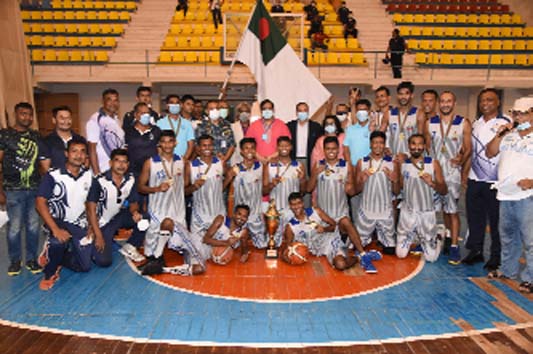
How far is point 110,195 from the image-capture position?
5324 millimetres

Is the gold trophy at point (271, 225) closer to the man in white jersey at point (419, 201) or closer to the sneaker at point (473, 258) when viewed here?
the man in white jersey at point (419, 201)

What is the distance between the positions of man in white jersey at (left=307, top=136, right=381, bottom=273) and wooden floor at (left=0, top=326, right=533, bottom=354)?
2114 millimetres

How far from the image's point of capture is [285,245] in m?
5.74

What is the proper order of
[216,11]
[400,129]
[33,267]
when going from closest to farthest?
[33,267]
[400,129]
[216,11]

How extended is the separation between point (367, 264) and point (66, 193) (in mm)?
3607

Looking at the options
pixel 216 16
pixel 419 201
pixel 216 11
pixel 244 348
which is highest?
pixel 216 11

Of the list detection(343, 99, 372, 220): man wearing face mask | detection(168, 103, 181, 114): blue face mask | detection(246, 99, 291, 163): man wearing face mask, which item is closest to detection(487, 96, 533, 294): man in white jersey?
detection(343, 99, 372, 220): man wearing face mask

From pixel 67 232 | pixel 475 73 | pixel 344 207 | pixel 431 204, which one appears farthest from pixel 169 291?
pixel 475 73

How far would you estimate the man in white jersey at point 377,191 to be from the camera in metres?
5.82

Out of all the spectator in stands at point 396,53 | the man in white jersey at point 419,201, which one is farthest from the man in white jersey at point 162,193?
the spectator in stands at point 396,53

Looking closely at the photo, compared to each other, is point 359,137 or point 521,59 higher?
point 521,59

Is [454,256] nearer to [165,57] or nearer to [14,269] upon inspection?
[14,269]

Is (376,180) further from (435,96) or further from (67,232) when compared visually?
(67,232)

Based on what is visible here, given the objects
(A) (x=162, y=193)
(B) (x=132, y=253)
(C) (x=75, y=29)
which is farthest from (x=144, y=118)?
(C) (x=75, y=29)
